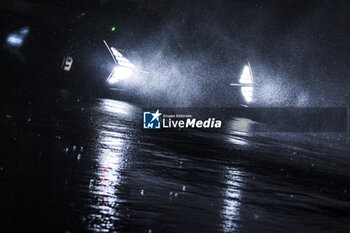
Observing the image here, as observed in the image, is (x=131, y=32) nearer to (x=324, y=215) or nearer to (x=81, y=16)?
(x=81, y=16)

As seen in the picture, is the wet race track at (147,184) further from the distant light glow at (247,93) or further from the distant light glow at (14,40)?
the distant light glow at (247,93)

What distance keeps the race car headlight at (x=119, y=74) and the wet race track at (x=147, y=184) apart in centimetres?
1215

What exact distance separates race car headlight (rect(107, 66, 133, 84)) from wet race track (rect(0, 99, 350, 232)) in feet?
39.9

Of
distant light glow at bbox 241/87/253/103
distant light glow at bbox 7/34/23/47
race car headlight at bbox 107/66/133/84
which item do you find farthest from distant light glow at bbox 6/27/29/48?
distant light glow at bbox 241/87/253/103

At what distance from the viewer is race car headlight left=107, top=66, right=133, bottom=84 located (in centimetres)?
2467

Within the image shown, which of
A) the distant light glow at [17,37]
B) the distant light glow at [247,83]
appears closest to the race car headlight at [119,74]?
the distant light glow at [17,37]

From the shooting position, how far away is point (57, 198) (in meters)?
5.35

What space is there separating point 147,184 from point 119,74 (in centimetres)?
1831

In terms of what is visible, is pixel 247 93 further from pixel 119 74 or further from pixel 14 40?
pixel 14 40

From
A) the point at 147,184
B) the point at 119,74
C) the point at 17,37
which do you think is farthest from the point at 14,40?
the point at 147,184

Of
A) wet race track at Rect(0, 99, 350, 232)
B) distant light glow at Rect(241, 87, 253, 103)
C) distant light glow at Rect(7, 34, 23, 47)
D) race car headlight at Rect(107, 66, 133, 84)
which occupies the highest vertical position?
distant light glow at Rect(7, 34, 23, 47)

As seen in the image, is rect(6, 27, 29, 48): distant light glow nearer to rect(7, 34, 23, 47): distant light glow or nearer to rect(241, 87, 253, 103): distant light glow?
rect(7, 34, 23, 47): distant light glow

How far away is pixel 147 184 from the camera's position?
6828mm

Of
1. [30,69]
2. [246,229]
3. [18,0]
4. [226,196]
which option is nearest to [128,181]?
[226,196]
